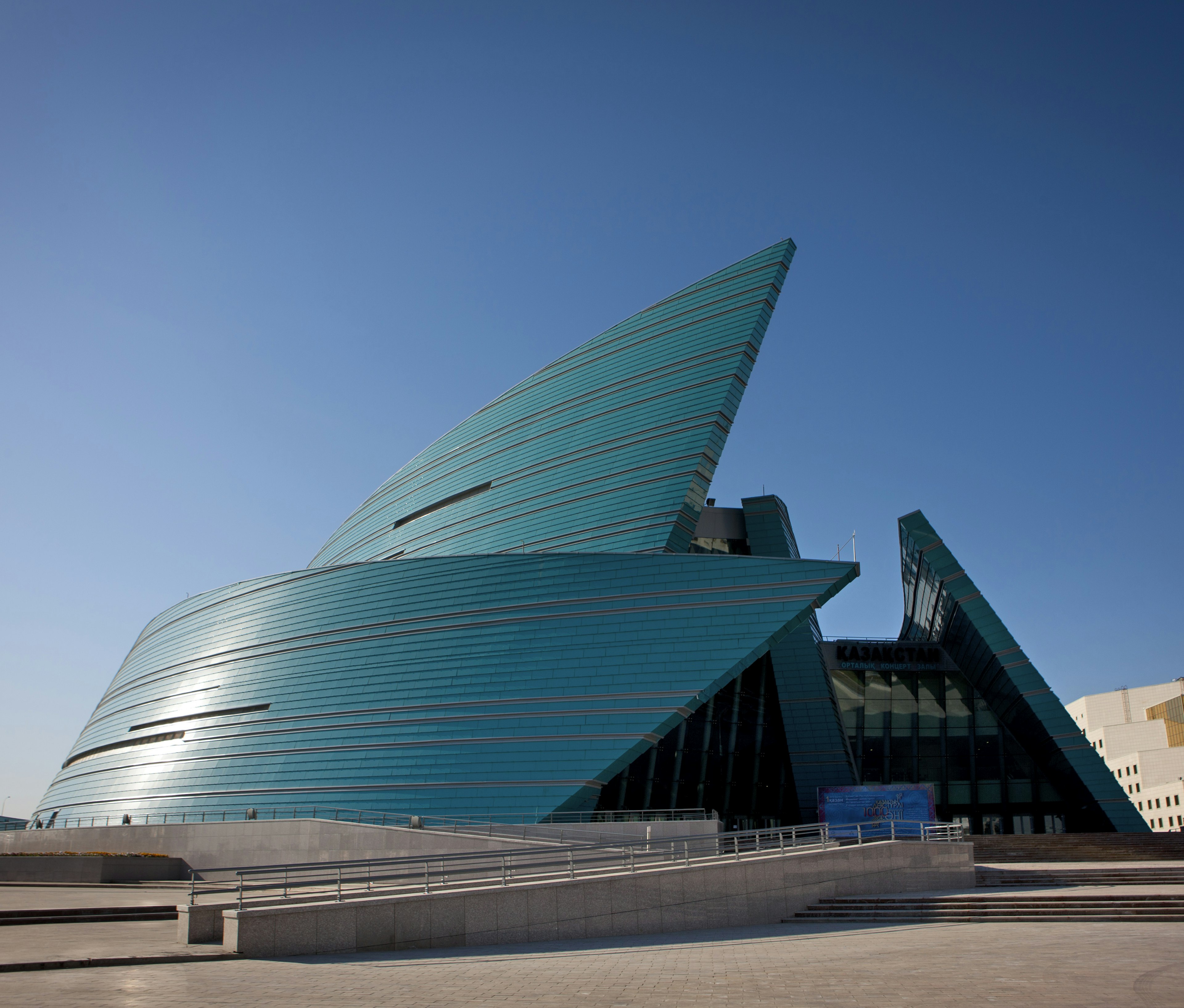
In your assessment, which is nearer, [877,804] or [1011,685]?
[877,804]

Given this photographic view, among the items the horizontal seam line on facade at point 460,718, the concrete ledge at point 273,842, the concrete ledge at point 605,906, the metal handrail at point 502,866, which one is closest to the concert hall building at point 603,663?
the horizontal seam line on facade at point 460,718

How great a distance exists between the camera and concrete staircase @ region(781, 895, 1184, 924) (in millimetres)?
17203

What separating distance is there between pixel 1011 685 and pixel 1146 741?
277 ft

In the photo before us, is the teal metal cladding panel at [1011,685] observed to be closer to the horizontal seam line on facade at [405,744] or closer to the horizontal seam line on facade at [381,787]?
the horizontal seam line on facade at [405,744]

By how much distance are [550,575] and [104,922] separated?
790 inches

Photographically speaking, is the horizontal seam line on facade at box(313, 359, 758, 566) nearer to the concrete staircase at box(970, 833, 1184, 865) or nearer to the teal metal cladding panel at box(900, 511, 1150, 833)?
the teal metal cladding panel at box(900, 511, 1150, 833)

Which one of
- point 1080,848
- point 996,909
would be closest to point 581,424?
point 1080,848

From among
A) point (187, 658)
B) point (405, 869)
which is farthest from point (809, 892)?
point (187, 658)

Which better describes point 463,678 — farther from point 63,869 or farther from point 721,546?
point 721,546

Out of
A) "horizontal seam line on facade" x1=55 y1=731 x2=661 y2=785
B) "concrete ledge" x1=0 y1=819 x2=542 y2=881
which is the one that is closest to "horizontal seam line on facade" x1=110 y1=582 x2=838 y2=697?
"horizontal seam line on facade" x1=55 y1=731 x2=661 y2=785

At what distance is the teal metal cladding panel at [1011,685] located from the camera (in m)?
33.9

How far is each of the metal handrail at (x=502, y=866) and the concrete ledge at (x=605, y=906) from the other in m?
0.46

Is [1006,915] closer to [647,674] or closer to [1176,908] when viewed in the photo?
[1176,908]

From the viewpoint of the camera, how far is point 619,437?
143 ft
